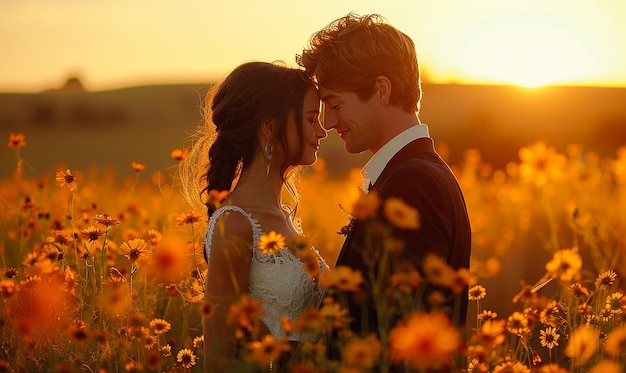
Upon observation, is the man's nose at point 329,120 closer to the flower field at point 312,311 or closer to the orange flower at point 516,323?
the flower field at point 312,311

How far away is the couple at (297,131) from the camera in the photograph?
3.92 m

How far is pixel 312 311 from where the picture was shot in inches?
107

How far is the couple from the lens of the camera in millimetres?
3922

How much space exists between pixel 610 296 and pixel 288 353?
53.1 inches

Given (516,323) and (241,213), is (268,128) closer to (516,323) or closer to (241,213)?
(241,213)

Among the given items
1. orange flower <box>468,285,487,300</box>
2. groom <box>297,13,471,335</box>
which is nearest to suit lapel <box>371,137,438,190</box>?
groom <box>297,13,471,335</box>

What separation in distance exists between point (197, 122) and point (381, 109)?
31.9 m

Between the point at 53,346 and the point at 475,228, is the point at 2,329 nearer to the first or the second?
the point at 53,346

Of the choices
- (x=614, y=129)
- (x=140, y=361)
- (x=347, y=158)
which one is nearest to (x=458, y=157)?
(x=347, y=158)

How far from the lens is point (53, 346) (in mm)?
3990

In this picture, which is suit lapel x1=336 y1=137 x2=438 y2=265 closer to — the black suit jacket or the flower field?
the black suit jacket

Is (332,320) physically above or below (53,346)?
above

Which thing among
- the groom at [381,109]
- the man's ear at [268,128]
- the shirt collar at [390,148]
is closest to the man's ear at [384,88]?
the groom at [381,109]

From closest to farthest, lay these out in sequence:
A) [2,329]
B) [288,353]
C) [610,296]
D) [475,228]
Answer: [288,353] → [610,296] → [2,329] → [475,228]
